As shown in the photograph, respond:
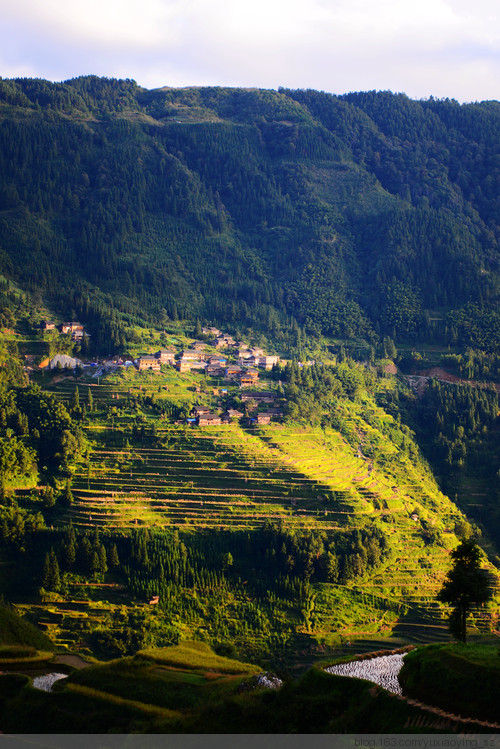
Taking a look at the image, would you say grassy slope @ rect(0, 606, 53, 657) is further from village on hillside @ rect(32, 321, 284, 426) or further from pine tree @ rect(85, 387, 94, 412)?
village on hillside @ rect(32, 321, 284, 426)

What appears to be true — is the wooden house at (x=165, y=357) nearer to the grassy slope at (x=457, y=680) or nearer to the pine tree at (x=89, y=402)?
the pine tree at (x=89, y=402)

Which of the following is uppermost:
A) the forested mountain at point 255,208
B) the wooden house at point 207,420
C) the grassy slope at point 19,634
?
the forested mountain at point 255,208

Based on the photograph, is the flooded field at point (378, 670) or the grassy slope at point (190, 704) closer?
the grassy slope at point (190, 704)

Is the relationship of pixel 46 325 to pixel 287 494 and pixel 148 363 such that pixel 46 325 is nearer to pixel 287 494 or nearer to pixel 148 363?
pixel 148 363

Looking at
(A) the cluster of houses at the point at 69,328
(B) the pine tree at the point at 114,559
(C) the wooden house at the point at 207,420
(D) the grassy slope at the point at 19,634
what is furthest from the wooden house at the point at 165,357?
(D) the grassy slope at the point at 19,634

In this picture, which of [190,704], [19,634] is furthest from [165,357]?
[190,704]

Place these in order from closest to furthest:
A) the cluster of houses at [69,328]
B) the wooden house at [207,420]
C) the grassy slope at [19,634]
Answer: the grassy slope at [19,634] → the wooden house at [207,420] → the cluster of houses at [69,328]

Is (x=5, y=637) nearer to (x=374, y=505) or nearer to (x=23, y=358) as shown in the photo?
(x=374, y=505)

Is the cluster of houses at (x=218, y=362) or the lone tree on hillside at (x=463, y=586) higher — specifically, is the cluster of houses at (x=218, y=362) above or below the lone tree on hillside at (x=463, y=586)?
above
